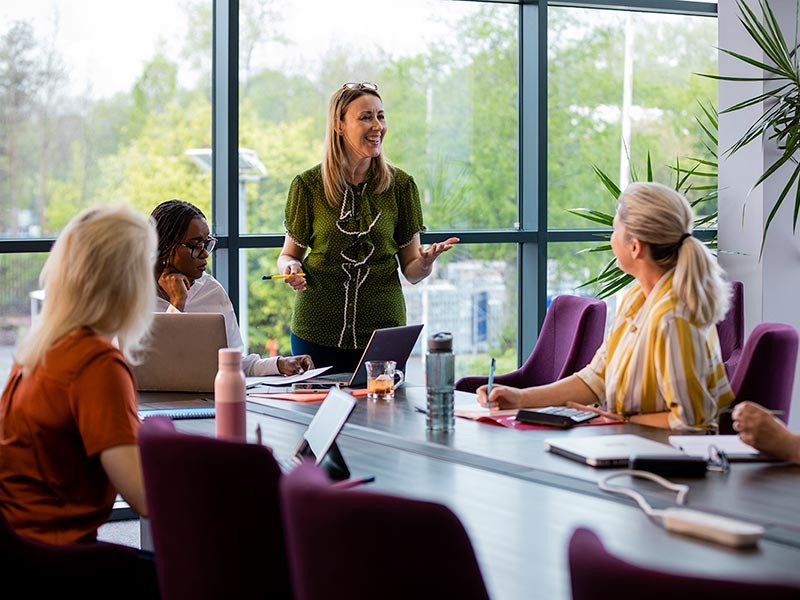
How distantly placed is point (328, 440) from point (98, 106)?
11.1 feet

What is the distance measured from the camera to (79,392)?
7.29ft

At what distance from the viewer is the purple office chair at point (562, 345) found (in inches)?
179

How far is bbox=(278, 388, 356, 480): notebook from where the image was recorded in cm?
234

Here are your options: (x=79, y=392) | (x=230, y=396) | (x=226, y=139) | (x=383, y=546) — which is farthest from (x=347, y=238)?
(x=383, y=546)

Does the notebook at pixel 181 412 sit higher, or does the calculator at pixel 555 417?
the calculator at pixel 555 417

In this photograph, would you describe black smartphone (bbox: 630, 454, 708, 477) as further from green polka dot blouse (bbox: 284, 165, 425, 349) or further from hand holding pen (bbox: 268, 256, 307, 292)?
green polka dot blouse (bbox: 284, 165, 425, 349)

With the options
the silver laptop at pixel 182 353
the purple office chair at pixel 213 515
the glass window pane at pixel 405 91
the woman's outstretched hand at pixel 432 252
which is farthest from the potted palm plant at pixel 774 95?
the purple office chair at pixel 213 515

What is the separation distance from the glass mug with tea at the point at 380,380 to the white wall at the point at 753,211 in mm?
2481

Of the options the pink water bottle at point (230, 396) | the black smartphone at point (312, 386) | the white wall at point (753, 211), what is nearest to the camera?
the pink water bottle at point (230, 396)

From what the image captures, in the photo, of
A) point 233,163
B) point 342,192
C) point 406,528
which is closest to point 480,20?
point 233,163

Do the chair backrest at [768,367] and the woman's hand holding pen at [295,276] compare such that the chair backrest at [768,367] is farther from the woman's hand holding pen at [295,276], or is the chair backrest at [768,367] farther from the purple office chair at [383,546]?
the purple office chair at [383,546]

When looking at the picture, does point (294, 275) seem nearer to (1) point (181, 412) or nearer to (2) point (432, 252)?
(2) point (432, 252)

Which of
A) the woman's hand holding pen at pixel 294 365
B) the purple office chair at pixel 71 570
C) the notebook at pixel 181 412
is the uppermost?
the woman's hand holding pen at pixel 294 365

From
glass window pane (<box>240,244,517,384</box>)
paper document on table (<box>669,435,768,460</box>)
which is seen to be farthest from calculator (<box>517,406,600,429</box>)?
glass window pane (<box>240,244,517,384</box>)
